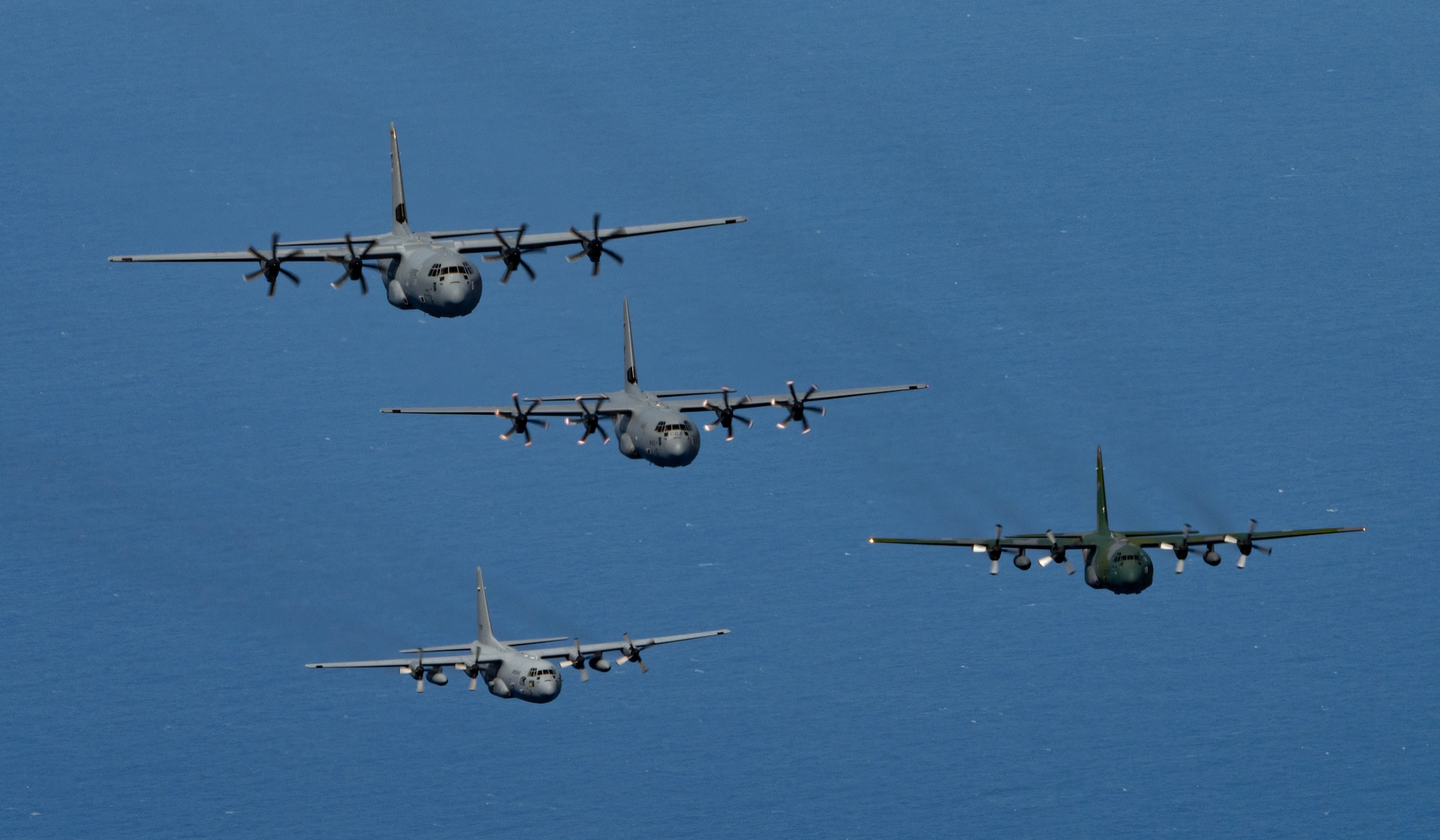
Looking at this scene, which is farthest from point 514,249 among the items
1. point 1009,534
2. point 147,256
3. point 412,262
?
point 1009,534

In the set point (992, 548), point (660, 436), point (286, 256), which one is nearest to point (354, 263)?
point (286, 256)

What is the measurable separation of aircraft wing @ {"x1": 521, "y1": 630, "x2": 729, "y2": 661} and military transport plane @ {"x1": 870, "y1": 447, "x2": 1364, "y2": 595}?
1453cm

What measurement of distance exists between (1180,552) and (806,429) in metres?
18.0

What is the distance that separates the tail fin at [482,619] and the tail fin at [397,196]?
70.8 feet

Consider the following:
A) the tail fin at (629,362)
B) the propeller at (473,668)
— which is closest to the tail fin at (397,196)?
the tail fin at (629,362)

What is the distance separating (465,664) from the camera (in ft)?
461

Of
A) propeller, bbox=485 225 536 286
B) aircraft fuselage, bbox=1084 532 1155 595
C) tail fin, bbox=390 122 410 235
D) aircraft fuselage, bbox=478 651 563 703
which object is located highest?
tail fin, bbox=390 122 410 235

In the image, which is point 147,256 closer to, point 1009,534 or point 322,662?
point 322,662

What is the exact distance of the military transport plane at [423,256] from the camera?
4862 inches

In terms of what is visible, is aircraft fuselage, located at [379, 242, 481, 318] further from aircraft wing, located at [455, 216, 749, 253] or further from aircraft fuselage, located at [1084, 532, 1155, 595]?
aircraft fuselage, located at [1084, 532, 1155, 595]

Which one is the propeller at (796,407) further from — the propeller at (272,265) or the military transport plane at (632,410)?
the propeller at (272,265)

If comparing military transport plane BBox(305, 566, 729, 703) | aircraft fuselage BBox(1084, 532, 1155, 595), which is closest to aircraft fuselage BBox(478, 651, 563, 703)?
military transport plane BBox(305, 566, 729, 703)

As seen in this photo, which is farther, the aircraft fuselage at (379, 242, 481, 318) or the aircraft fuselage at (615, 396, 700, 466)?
the aircraft fuselage at (615, 396, 700, 466)

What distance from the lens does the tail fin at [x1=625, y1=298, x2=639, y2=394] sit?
454 feet
